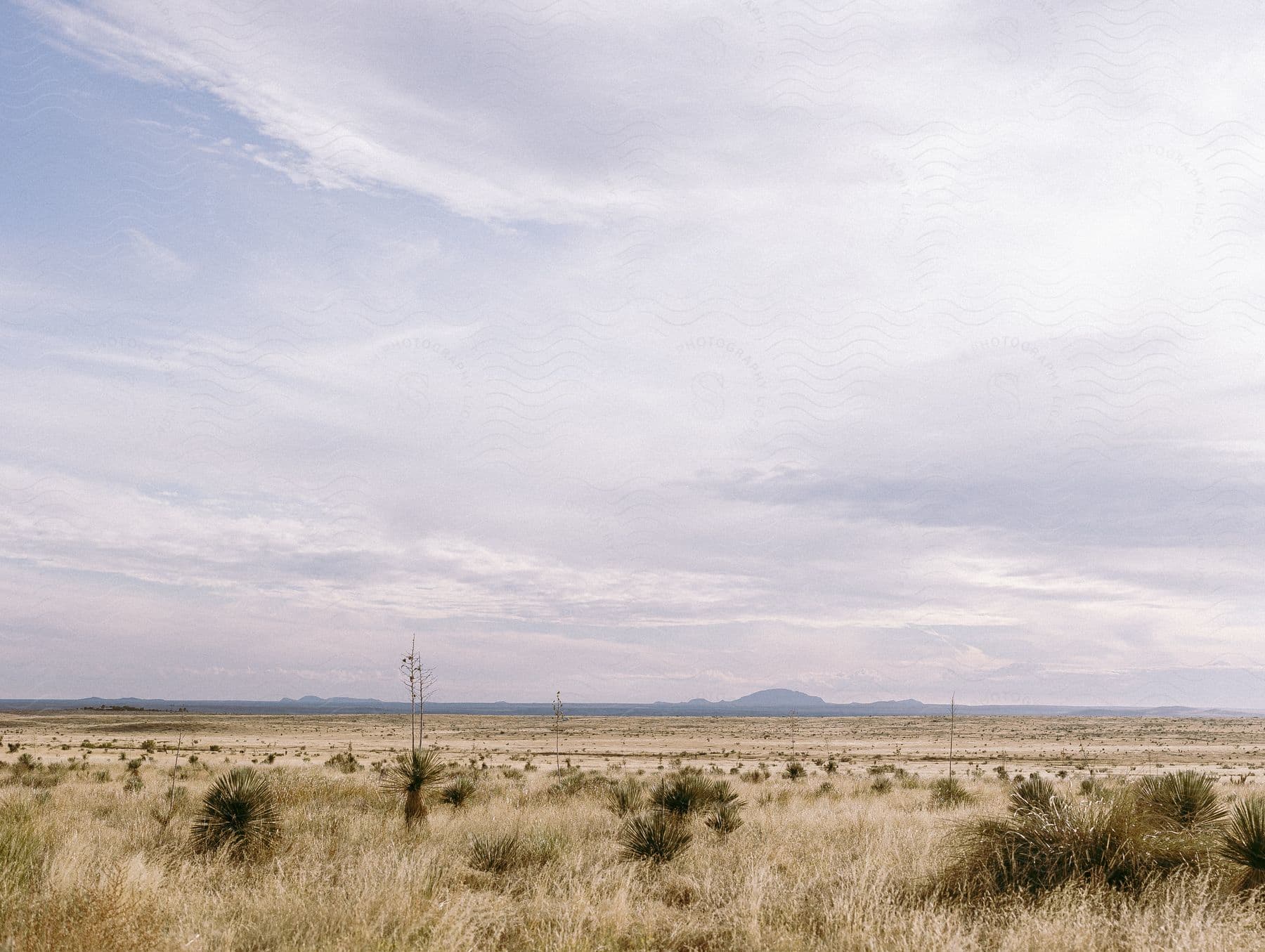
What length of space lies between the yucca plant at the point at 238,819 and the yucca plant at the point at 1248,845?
12.4 m

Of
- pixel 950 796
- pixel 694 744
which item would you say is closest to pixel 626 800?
pixel 950 796

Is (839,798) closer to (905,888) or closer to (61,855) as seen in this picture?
(905,888)

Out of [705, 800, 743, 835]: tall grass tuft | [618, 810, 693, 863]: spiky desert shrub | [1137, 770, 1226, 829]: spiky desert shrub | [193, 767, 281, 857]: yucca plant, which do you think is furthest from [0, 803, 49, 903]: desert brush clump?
[1137, 770, 1226, 829]: spiky desert shrub

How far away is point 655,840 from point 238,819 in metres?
6.32

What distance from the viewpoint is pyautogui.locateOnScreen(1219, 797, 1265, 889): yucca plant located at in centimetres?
912

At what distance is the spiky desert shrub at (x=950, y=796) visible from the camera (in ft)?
66.6

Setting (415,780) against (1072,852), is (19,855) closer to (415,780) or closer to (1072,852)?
(415,780)

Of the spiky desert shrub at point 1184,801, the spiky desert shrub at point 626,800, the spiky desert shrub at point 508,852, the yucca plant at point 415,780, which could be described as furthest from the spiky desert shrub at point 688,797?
the spiky desert shrub at point 1184,801

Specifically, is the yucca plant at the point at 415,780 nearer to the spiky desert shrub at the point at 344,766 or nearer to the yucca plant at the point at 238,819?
the yucca plant at the point at 238,819

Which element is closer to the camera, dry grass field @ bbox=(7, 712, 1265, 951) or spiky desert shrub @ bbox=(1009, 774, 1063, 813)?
dry grass field @ bbox=(7, 712, 1265, 951)

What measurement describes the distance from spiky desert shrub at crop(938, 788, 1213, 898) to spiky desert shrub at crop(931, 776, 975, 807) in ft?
35.3

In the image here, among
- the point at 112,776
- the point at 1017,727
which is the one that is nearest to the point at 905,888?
the point at 112,776

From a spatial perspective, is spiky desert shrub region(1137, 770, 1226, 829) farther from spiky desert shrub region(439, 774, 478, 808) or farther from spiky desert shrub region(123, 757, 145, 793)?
spiky desert shrub region(123, 757, 145, 793)

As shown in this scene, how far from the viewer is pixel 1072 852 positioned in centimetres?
927
